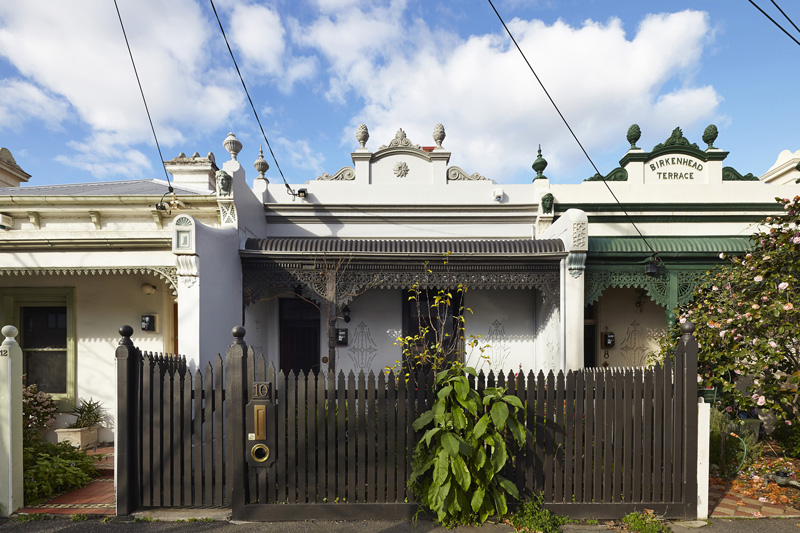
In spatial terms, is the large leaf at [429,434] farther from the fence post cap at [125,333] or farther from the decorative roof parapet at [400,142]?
the decorative roof parapet at [400,142]

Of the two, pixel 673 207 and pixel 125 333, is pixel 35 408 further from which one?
pixel 673 207

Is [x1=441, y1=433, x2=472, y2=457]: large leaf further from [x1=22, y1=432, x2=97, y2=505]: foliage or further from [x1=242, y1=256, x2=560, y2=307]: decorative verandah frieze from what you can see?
[x1=22, y1=432, x2=97, y2=505]: foliage

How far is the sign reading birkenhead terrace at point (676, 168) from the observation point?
827 cm

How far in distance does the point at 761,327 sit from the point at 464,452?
4.03 m

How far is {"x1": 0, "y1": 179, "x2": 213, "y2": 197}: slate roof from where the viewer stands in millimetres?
7062

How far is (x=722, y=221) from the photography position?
27.0 ft

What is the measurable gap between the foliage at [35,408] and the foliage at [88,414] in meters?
0.34

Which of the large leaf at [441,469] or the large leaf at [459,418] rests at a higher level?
the large leaf at [459,418]

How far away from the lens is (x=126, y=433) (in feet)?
12.1

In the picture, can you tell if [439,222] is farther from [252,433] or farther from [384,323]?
[252,433]

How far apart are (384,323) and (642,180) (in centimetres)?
624

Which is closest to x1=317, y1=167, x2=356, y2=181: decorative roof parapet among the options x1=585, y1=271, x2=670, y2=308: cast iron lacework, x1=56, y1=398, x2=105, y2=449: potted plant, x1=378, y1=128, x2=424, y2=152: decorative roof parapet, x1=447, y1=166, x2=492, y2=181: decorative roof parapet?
x1=378, y1=128, x2=424, y2=152: decorative roof parapet

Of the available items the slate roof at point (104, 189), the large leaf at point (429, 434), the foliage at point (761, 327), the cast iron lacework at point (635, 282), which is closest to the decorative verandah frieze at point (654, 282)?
the cast iron lacework at point (635, 282)

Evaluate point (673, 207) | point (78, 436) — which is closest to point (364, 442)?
point (78, 436)
